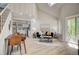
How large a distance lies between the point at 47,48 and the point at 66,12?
2.23ft

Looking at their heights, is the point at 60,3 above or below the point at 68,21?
above

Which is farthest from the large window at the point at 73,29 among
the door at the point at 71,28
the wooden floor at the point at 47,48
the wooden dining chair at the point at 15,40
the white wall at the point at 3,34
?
the white wall at the point at 3,34

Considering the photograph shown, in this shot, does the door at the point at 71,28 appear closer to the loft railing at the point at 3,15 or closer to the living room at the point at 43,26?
the living room at the point at 43,26

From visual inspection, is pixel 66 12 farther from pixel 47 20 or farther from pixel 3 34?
pixel 3 34

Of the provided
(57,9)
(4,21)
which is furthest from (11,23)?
(57,9)

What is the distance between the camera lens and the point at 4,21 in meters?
2.10

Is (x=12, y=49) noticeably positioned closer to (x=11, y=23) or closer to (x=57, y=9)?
(x=11, y=23)

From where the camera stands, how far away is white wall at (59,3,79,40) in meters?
2.12

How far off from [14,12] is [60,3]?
2.56 ft

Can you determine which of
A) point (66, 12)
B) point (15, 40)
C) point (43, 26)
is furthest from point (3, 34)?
point (66, 12)

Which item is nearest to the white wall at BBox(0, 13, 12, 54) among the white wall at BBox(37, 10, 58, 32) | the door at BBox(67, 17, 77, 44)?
the white wall at BBox(37, 10, 58, 32)

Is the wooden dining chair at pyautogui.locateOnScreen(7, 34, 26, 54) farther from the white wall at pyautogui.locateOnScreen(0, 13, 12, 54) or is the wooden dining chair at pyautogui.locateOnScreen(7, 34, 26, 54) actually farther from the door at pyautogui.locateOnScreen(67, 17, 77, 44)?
the door at pyautogui.locateOnScreen(67, 17, 77, 44)

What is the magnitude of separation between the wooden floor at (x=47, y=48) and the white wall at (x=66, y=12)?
0.55ft
